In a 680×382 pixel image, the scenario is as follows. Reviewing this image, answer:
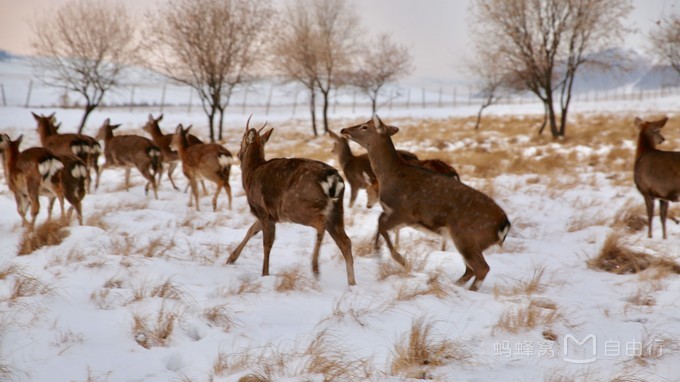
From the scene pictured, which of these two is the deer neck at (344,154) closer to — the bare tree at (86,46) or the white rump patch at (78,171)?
the white rump patch at (78,171)

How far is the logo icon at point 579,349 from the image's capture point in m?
3.25

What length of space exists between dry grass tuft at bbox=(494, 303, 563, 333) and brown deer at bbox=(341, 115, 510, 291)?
2.35 feet

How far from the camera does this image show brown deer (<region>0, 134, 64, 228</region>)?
6992mm

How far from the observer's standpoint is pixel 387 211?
5305 mm

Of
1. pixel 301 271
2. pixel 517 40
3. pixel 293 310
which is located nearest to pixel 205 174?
pixel 301 271

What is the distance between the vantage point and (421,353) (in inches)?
125

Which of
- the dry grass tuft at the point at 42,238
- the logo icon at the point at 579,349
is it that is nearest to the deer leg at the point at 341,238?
the logo icon at the point at 579,349

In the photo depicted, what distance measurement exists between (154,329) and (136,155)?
8.17m

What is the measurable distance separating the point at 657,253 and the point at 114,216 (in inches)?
322

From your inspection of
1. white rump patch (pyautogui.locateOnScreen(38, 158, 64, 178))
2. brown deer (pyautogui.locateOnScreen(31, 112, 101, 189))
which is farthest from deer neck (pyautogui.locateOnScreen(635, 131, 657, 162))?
brown deer (pyautogui.locateOnScreen(31, 112, 101, 189))

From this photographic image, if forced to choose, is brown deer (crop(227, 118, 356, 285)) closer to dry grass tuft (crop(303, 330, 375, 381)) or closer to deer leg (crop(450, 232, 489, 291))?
deer leg (crop(450, 232, 489, 291))

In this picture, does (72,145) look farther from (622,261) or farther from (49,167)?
(622,261)

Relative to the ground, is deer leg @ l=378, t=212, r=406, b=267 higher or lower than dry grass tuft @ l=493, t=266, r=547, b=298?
higher

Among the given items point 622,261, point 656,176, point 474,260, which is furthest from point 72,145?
point 656,176
